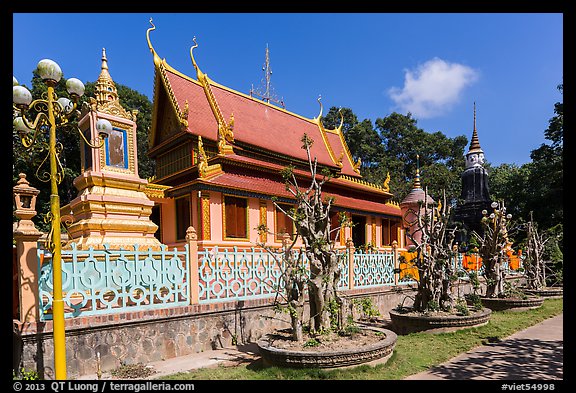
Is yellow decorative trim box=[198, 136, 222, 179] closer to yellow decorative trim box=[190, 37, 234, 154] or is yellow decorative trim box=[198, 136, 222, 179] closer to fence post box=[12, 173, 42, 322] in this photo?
yellow decorative trim box=[190, 37, 234, 154]

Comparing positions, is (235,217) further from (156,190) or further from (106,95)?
(106,95)

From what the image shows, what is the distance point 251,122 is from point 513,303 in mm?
13342

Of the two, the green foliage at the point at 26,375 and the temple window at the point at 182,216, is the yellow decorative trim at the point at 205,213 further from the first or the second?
the green foliage at the point at 26,375

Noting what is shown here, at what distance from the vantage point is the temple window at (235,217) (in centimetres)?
1396

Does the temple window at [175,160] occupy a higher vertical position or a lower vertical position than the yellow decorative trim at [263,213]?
higher

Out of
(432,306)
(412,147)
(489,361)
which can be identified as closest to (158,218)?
(432,306)

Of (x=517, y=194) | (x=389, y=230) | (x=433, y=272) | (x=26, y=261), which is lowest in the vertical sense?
(x=433, y=272)

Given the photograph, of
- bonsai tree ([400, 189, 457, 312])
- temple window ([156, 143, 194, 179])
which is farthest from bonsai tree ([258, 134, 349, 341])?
temple window ([156, 143, 194, 179])

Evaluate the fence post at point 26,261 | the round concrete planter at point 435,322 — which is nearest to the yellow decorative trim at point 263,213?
the round concrete planter at point 435,322

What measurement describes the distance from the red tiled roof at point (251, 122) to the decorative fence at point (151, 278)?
300 inches

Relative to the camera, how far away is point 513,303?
1176 centimetres

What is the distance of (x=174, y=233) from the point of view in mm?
14617
